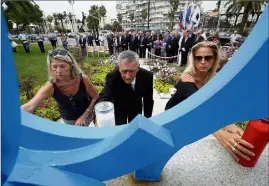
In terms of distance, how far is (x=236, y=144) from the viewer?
7.11 feet

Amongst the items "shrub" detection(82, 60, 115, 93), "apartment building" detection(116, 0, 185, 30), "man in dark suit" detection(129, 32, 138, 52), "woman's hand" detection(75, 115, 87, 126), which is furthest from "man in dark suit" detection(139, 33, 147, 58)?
"apartment building" detection(116, 0, 185, 30)

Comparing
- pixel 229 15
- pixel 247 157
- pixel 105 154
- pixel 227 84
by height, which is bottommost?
pixel 247 157

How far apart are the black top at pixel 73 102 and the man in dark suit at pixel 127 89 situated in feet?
0.77

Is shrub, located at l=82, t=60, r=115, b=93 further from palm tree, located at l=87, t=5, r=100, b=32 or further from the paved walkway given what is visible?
palm tree, located at l=87, t=5, r=100, b=32

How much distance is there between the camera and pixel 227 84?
0.87m

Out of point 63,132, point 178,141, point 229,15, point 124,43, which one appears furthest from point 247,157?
point 229,15

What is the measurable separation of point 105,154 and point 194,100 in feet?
1.86

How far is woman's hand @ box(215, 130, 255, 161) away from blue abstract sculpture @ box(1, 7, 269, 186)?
4.34ft

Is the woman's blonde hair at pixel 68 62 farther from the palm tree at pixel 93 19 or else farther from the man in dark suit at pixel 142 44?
the palm tree at pixel 93 19

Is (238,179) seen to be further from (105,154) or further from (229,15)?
(229,15)

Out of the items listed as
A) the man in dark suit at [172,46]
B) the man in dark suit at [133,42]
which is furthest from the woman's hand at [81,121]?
the man in dark suit at [133,42]

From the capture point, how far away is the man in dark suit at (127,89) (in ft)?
6.36

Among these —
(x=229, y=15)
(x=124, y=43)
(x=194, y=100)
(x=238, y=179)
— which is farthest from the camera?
(x=229, y=15)

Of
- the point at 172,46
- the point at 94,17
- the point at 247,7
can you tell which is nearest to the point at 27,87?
the point at 172,46
